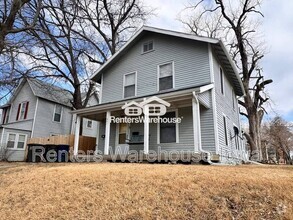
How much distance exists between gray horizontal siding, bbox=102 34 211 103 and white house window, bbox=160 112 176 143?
1485mm

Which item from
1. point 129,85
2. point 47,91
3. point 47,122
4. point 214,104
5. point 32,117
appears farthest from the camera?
point 47,122

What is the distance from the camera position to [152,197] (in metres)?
3.61

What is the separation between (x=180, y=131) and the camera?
374 inches

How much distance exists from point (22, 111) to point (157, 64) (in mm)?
15748

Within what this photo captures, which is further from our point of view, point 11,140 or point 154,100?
point 11,140

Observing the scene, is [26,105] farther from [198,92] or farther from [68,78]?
[198,92]

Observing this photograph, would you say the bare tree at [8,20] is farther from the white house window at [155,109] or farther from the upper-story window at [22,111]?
the upper-story window at [22,111]

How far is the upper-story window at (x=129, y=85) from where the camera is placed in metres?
11.7

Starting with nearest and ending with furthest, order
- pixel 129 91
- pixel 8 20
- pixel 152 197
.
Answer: pixel 152 197 → pixel 8 20 → pixel 129 91

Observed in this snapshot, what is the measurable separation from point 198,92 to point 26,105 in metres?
18.2

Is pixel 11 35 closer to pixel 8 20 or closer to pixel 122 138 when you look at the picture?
pixel 8 20

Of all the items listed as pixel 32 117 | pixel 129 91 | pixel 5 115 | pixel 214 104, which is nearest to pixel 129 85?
pixel 129 91

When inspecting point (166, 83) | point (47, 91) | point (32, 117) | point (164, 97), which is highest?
point (47, 91)

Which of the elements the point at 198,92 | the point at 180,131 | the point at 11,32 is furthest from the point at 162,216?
the point at 11,32
